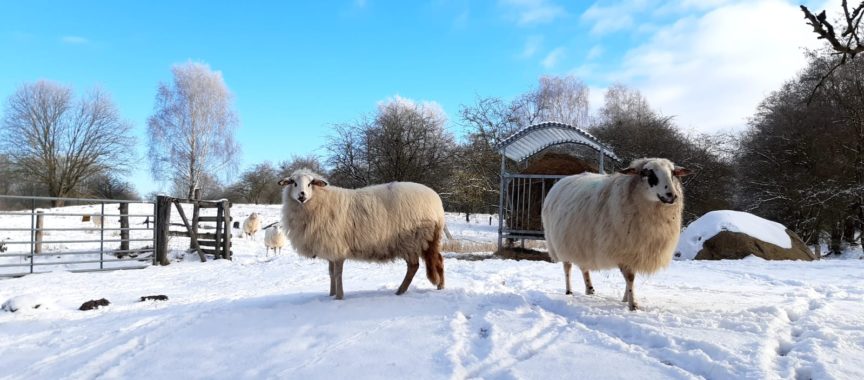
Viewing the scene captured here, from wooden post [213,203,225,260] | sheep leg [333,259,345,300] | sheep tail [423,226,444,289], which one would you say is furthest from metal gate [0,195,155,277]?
sheep tail [423,226,444,289]

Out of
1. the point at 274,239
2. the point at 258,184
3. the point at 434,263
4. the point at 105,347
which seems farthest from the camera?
the point at 258,184

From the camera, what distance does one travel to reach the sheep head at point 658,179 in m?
4.73

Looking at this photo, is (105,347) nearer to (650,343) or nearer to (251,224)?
(650,343)

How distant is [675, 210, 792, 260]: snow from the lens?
36.7ft

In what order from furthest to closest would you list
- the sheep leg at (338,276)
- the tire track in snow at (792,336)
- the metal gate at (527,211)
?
1. the metal gate at (527,211)
2. the sheep leg at (338,276)
3. the tire track in snow at (792,336)

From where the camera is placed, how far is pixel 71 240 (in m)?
13.0

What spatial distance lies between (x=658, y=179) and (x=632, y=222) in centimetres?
55

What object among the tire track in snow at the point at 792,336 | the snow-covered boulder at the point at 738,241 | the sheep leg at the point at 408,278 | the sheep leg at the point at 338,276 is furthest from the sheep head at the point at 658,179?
the snow-covered boulder at the point at 738,241

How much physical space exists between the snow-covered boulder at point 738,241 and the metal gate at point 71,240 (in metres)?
12.6

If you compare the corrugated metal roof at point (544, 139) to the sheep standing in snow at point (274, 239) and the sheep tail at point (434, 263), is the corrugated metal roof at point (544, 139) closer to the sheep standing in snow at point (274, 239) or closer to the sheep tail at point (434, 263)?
the sheep tail at point (434, 263)

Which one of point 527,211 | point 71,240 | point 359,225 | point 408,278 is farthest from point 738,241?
point 71,240

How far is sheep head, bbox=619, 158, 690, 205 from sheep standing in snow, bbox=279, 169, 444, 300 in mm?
2646

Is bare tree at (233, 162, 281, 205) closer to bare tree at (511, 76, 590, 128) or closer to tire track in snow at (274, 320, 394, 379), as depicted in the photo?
bare tree at (511, 76, 590, 128)

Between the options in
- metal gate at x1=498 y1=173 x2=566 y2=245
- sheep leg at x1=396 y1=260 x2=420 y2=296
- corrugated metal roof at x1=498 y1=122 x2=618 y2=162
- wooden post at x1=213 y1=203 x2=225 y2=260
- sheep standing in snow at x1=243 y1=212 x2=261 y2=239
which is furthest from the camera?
sheep standing in snow at x1=243 y1=212 x2=261 y2=239
